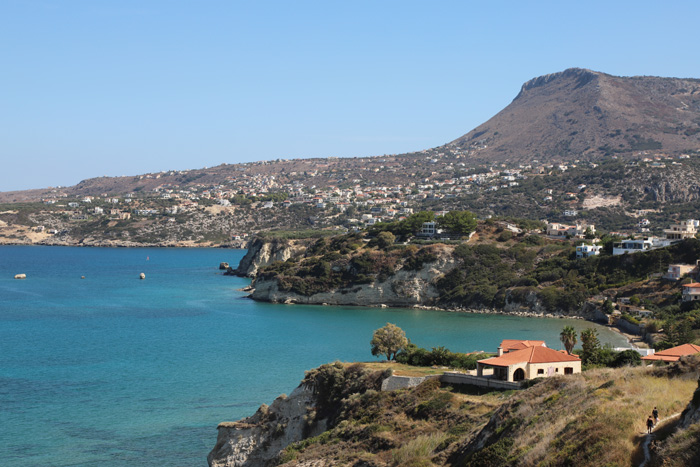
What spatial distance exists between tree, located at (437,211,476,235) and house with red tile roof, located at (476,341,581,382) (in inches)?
2249

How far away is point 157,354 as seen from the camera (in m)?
46.9

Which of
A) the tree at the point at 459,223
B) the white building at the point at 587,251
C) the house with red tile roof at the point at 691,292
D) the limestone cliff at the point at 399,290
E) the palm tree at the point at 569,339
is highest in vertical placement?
the tree at the point at 459,223

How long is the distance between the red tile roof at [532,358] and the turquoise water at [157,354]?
11386 millimetres

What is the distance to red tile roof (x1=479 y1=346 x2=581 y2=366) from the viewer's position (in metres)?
24.0

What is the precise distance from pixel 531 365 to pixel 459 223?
58188 mm

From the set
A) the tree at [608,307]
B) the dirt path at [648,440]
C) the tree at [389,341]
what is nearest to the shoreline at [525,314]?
the tree at [608,307]

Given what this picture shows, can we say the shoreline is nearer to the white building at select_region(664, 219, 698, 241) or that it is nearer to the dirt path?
the white building at select_region(664, 219, 698, 241)

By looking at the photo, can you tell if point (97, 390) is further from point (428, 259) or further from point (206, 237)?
point (206, 237)

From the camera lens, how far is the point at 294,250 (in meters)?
102

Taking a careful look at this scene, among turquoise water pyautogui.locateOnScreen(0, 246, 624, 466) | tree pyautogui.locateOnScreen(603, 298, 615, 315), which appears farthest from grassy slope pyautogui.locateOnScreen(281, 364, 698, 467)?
tree pyautogui.locateOnScreen(603, 298, 615, 315)

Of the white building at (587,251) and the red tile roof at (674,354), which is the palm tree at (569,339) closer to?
the red tile roof at (674,354)

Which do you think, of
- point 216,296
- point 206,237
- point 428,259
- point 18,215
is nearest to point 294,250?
point 216,296

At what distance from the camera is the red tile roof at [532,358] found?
24.0 m

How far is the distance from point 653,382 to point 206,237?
5854 inches
